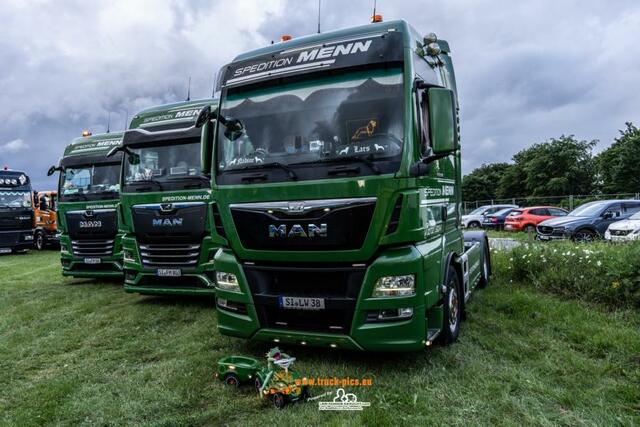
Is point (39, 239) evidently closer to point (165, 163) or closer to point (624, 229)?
point (165, 163)

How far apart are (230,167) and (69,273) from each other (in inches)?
271

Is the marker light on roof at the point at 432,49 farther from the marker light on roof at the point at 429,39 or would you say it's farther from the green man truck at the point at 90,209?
the green man truck at the point at 90,209

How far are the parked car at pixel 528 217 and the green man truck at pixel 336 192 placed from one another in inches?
761

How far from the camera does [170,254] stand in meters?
7.16

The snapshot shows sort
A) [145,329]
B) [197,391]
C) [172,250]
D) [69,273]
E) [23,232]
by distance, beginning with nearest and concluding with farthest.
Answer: [197,391], [145,329], [172,250], [69,273], [23,232]

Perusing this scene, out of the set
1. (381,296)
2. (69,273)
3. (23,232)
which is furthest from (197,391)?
(23,232)

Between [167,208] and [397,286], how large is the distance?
432cm

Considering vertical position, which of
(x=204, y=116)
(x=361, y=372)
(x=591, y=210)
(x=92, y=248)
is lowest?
(x=361, y=372)

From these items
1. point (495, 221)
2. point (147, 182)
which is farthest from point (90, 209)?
point (495, 221)

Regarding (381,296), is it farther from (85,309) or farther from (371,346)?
(85,309)

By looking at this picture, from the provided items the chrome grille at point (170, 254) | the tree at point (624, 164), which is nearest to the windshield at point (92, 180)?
the chrome grille at point (170, 254)

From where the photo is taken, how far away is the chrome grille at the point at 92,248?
30.2 ft

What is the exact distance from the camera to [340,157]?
13.4 feet

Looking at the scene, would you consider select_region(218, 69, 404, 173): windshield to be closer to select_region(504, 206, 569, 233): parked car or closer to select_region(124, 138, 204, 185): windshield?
select_region(124, 138, 204, 185): windshield
